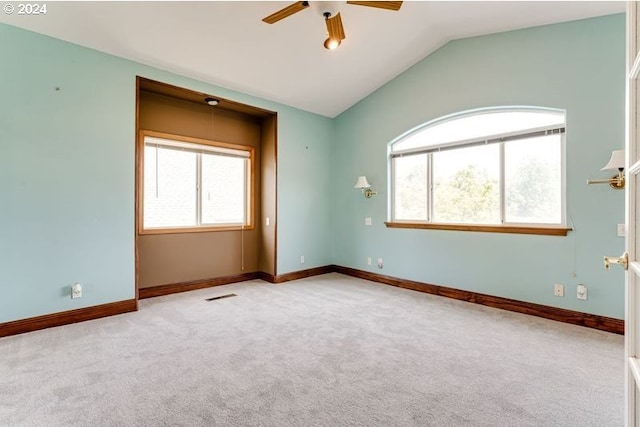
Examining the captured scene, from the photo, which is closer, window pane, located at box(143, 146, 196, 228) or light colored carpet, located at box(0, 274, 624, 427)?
light colored carpet, located at box(0, 274, 624, 427)

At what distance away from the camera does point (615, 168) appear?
2717 mm

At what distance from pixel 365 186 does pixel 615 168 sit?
298 cm

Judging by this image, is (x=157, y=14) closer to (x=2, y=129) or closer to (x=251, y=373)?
(x=2, y=129)

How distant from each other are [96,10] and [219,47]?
1165 mm

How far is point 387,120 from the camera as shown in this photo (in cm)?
502

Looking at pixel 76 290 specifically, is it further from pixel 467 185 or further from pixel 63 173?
pixel 467 185

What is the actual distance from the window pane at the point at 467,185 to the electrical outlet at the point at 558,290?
0.95m

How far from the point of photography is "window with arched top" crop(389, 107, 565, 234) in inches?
140

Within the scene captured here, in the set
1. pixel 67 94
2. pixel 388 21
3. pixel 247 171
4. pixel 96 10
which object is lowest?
pixel 247 171

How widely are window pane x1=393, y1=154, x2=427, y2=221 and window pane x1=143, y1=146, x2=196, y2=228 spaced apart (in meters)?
3.19

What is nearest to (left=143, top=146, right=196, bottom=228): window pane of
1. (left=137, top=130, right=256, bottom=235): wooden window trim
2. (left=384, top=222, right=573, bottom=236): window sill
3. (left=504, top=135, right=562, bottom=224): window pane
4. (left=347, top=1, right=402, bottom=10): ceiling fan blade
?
(left=137, top=130, right=256, bottom=235): wooden window trim

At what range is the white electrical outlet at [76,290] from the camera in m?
3.28

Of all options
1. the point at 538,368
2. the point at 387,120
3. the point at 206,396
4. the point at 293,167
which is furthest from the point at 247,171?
the point at 538,368

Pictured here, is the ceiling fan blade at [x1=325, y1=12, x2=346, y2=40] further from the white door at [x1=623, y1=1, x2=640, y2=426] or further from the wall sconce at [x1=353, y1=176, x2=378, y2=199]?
the wall sconce at [x1=353, y1=176, x2=378, y2=199]
